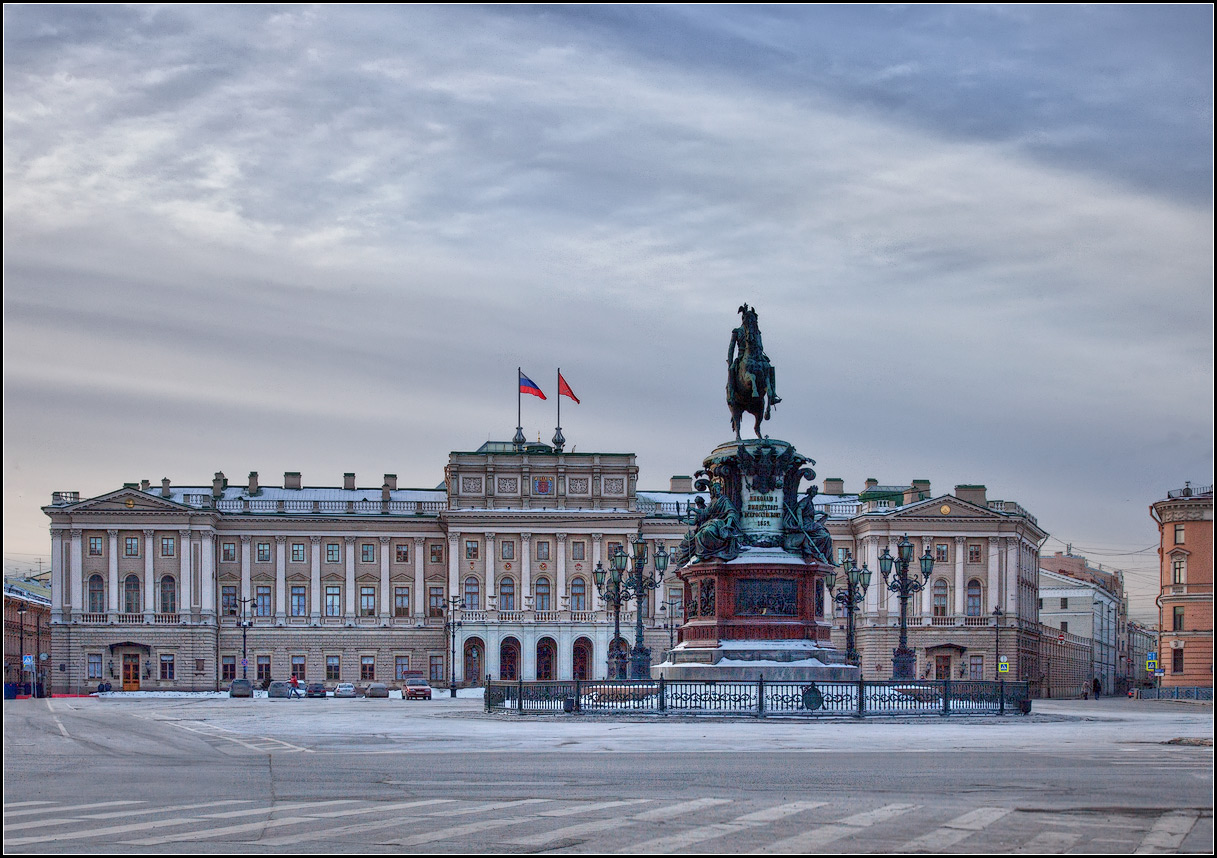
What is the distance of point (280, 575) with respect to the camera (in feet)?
423

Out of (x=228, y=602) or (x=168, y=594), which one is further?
(x=228, y=602)

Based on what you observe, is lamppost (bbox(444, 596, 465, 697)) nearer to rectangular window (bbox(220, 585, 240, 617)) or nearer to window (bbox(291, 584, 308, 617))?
window (bbox(291, 584, 308, 617))

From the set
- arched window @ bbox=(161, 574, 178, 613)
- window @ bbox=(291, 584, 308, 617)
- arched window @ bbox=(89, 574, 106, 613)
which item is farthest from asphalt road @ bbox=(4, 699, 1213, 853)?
window @ bbox=(291, 584, 308, 617)

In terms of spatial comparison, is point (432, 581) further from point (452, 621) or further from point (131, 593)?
point (131, 593)

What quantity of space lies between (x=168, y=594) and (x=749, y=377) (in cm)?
8870

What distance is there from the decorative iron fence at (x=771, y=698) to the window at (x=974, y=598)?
7910 cm

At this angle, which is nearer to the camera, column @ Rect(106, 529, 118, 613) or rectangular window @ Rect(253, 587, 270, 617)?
column @ Rect(106, 529, 118, 613)

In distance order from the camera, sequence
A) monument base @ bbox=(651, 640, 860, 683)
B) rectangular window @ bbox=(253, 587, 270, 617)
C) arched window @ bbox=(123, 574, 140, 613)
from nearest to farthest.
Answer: monument base @ bbox=(651, 640, 860, 683) < arched window @ bbox=(123, 574, 140, 613) < rectangular window @ bbox=(253, 587, 270, 617)

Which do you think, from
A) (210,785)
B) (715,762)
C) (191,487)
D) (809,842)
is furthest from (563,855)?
(191,487)

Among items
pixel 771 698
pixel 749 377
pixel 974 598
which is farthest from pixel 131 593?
pixel 771 698

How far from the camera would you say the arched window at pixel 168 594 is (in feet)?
414

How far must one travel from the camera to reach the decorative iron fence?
41.7 metres

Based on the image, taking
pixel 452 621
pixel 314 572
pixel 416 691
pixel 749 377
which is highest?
pixel 749 377

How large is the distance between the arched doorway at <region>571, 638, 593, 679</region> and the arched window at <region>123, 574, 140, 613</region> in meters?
31.4
